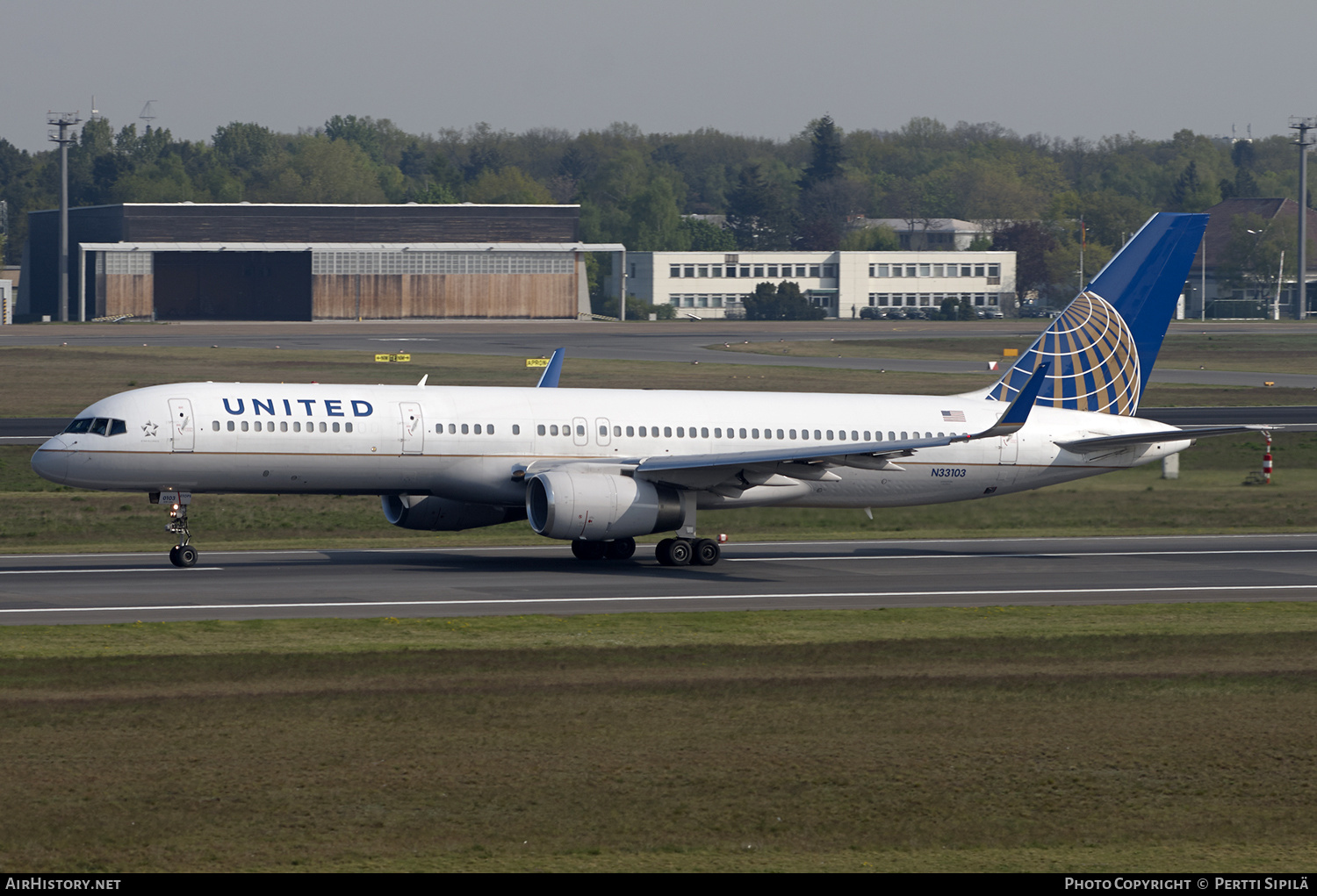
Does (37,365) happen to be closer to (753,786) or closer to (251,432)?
(251,432)

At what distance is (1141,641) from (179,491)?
21664 millimetres

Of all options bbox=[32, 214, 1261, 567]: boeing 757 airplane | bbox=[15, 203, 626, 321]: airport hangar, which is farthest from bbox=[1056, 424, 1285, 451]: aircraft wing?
bbox=[15, 203, 626, 321]: airport hangar

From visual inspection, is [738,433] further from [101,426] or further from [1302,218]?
[1302,218]

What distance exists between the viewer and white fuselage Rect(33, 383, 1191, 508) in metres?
37.0

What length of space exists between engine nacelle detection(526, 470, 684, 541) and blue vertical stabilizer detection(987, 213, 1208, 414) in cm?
1225

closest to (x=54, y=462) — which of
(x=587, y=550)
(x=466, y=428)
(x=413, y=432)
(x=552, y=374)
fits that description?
(x=413, y=432)

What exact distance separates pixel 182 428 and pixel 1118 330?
25.2 metres

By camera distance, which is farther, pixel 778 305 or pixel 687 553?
pixel 778 305

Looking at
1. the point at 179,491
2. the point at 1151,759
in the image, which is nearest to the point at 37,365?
the point at 179,491

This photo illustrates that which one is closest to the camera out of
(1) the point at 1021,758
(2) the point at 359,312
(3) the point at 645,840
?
(3) the point at 645,840

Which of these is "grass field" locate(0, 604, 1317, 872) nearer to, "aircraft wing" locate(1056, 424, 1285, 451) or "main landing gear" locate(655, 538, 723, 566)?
"main landing gear" locate(655, 538, 723, 566)

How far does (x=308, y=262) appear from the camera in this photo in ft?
575

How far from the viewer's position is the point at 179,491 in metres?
37.5

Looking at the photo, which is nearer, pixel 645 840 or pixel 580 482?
pixel 645 840
